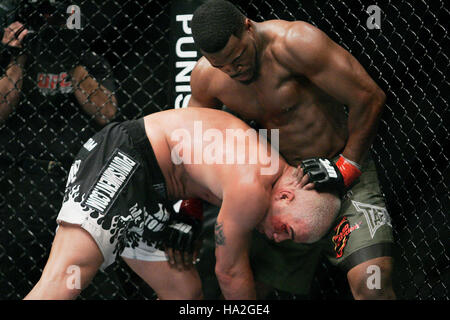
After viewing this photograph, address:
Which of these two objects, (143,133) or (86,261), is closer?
(86,261)

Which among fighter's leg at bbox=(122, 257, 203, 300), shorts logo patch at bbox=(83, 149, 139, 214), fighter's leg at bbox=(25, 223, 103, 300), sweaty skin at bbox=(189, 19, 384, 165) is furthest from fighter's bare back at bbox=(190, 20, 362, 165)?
fighter's leg at bbox=(25, 223, 103, 300)

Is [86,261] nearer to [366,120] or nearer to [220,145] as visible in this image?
[220,145]

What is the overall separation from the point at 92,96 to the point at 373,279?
48.0 inches

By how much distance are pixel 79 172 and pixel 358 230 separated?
0.88 meters

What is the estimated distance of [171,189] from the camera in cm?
175

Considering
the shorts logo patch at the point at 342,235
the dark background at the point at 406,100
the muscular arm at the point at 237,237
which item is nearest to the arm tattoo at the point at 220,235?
the muscular arm at the point at 237,237

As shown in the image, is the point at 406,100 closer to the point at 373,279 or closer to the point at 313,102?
the point at 313,102

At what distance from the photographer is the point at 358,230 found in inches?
67.1

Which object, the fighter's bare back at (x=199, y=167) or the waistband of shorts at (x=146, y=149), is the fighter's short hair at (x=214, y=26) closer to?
the fighter's bare back at (x=199, y=167)

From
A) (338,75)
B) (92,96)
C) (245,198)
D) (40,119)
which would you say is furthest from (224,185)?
(40,119)

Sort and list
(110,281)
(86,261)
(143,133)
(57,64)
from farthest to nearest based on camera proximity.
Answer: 1. (110,281)
2. (57,64)
3. (143,133)
4. (86,261)

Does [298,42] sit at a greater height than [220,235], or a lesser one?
greater

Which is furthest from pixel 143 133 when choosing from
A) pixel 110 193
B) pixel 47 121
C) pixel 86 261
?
pixel 47 121

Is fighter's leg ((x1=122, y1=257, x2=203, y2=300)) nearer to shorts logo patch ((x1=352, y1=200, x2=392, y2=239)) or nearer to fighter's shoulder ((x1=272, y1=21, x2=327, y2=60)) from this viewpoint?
shorts logo patch ((x1=352, y1=200, x2=392, y2=239))
